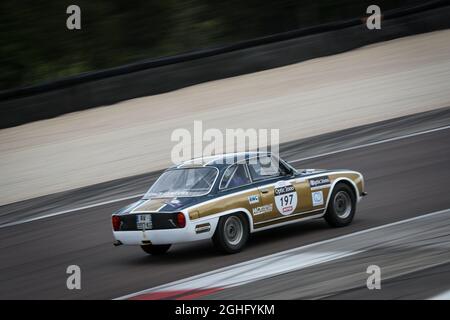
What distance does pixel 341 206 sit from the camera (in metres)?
10.9

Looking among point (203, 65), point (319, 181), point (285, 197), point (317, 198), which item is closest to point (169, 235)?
point (285, 197)

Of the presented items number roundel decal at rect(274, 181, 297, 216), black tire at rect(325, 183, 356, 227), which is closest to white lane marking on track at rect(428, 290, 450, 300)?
number roundel decal at rect(274, 181, 297, 216)

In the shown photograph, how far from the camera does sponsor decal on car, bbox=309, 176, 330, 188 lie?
1053 cm

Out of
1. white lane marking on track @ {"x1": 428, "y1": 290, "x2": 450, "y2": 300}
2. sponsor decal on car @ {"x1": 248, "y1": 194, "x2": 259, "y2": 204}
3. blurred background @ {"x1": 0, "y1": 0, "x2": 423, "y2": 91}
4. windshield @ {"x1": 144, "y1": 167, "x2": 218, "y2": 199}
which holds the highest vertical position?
blurred background @ {"x1": 0, "y1": 0, "x2": 423, "y2": 91}

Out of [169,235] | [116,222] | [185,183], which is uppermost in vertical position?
[185,183]

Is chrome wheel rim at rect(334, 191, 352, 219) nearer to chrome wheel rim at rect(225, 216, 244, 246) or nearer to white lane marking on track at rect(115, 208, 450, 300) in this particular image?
white lane marking on track at rect(115, 208, 450, 300)

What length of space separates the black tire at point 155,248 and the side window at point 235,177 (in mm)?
1158

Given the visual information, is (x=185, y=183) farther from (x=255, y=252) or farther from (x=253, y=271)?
(x=253, y=271)

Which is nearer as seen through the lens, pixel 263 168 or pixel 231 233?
pixel 231 233

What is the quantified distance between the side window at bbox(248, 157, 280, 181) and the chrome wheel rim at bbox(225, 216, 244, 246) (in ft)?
2.44

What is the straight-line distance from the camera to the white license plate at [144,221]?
370 inches

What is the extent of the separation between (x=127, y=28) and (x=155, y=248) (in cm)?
1449

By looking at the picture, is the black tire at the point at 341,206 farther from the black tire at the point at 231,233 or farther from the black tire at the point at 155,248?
the black tire at the point at 155,248
